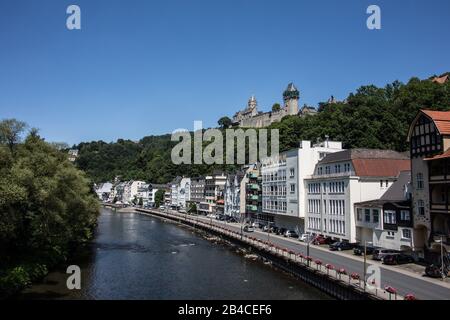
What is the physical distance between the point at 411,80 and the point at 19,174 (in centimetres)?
11333

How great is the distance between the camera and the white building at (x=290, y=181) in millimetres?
71938

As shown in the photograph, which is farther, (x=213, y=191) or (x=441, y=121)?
Answer: (x=213, y=191)

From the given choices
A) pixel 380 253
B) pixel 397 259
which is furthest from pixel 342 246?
pixel 397 259

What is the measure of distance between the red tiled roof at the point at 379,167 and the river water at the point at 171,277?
1810 centimetres

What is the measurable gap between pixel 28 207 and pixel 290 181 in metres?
44.9

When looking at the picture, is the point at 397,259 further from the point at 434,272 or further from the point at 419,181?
the point at 419,181

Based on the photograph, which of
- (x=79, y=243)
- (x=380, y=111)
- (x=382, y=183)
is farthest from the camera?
(x=380, y=111)

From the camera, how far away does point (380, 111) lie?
110m

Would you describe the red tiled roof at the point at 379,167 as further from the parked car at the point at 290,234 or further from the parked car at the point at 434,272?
the parked car at the point at 434,272

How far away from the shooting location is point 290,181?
75.5m

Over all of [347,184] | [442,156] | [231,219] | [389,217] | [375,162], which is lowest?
[231,219]
